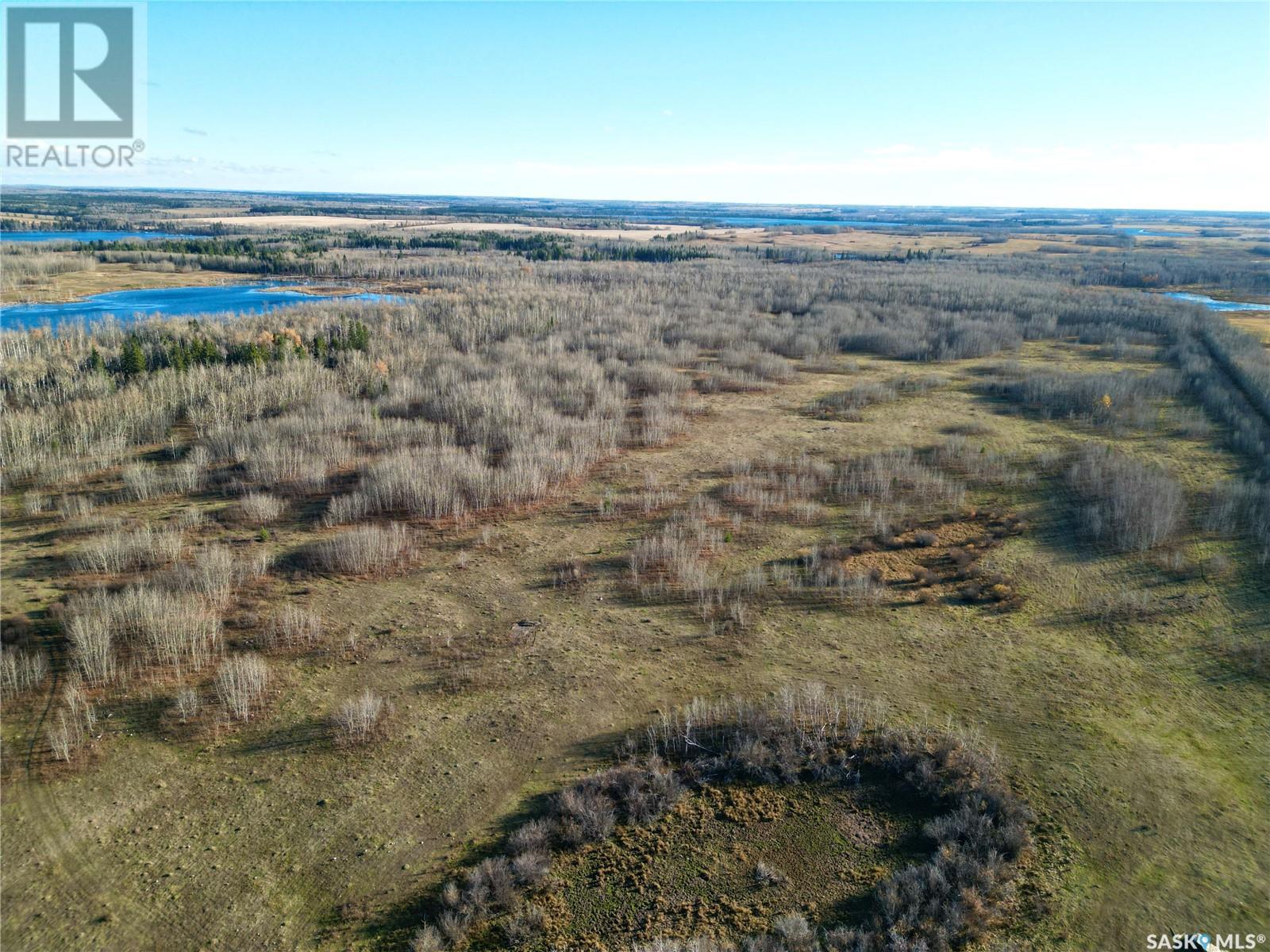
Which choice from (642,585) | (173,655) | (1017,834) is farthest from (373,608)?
Answer: (1017,834)

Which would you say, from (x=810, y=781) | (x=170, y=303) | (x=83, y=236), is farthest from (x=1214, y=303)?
(x=83, y=236)

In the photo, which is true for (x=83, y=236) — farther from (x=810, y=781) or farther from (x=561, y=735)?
(x=810, y=781)

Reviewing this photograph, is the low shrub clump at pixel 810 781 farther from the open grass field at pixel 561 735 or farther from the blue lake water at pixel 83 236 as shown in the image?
the blue lake water at pixel 83 236

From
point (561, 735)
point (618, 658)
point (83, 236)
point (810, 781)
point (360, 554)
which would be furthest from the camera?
point (83, 236)

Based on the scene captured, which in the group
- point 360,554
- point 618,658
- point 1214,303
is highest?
point 1214,303

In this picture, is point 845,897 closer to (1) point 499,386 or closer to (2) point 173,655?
(2) point 173,655

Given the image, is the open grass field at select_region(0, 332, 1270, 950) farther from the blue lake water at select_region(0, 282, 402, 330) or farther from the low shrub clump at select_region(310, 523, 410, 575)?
the blue lake water at select_region(0, 282, 402, 330)
